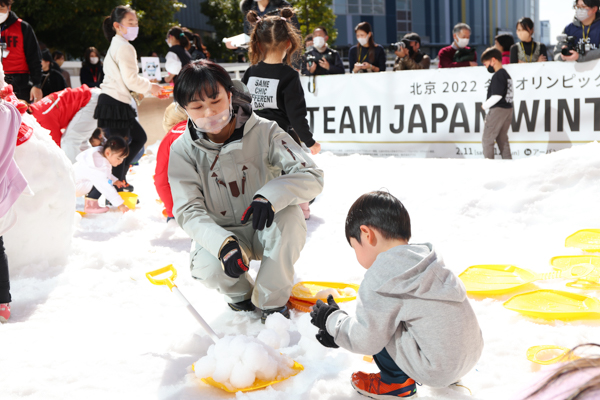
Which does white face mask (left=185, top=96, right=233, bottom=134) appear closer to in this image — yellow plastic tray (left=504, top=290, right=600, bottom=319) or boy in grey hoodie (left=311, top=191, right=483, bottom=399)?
boy in grey hoodie (left=311, top=191, right=483, bottom=399)

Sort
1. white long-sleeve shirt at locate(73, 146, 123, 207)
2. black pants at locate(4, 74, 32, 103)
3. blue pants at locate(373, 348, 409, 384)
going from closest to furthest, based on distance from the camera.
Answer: blue pants at locate(373, 348, 409, 384), white long-sleeve shirt at locate(73, 146, 123, 207), black pants at locate(4, 74, 32, 103)

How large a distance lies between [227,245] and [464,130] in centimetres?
514

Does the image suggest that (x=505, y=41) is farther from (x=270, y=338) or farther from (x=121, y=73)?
(x=270, y=338)

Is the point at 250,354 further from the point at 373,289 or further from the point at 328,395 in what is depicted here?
the point at 373,289

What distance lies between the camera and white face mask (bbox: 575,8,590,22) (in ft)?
18.3

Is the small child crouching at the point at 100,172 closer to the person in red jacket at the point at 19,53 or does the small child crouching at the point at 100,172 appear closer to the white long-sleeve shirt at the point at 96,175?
the white long-sleeve shirt at the point at 96,175

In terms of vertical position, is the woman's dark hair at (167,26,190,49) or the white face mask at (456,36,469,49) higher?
the woman's dark hair at (167,26,190,49)

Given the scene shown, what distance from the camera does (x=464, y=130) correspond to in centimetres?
652

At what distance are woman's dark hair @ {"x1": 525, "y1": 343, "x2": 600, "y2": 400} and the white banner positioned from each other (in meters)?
5.68

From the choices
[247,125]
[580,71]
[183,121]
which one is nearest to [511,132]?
[580,71]

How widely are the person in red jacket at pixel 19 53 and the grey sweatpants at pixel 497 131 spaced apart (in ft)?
15.9

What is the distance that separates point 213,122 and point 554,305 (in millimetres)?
1725

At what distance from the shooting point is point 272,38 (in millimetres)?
3625

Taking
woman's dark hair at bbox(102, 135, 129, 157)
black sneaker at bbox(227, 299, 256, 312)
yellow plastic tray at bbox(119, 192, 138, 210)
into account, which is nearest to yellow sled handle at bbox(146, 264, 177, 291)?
black sneaker at bbox(227, 299, 256, 312)
